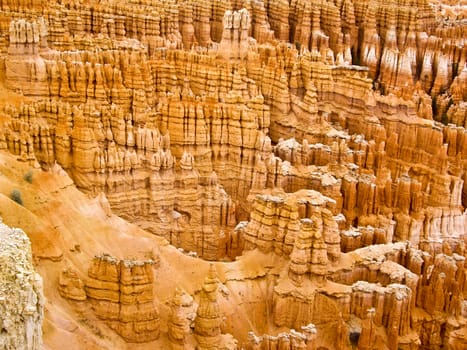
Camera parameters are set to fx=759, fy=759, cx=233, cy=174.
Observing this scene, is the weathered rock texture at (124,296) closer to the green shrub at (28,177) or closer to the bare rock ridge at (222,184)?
the bare rock ridge at (222,184)

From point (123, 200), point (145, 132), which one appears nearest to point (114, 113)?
point (145, 132)

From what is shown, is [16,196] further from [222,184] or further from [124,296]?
[222,184]

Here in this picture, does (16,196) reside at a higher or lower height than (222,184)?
higher

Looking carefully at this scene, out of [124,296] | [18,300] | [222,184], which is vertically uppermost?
[18,300]

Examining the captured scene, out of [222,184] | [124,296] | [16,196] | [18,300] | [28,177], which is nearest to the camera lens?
[18,300]

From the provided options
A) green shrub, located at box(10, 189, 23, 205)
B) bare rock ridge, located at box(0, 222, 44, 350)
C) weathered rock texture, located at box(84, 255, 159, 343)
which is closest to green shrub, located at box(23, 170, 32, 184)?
green shrub, located at box(10, 189, 23, 205)

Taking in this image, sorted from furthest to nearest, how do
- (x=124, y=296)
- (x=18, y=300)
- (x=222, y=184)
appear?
(x=222, y=184) < (x=124, y=296) < (x=18, y=300)

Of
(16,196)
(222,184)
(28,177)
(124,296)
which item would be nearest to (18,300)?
(124,296)

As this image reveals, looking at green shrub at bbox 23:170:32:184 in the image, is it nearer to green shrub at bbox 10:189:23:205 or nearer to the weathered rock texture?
green shrub at bbox 10:189:23:205

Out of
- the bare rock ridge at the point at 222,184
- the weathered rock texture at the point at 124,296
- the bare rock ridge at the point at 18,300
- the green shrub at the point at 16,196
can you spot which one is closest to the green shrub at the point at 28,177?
the bare rock ridge at the point at 222,184
